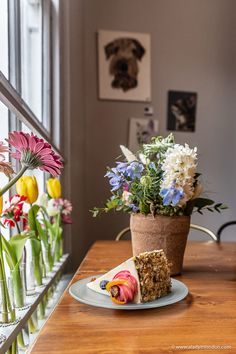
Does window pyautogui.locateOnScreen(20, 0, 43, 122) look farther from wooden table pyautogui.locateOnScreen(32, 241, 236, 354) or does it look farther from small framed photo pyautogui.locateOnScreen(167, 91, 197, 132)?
small framed photo pyautogui.locateOnScreen(167, 91, 197, 132)

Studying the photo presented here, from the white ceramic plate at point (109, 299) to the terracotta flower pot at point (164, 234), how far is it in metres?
0.13

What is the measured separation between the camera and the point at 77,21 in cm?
237

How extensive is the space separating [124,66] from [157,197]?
204 cm

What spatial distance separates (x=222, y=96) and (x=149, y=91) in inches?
24.8

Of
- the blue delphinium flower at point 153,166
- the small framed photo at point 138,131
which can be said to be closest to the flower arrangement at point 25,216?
the blue delphinium flower at point 153,166

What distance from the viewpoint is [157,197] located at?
37.2 inches

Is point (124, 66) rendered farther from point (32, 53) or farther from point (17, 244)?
point (17, 244)

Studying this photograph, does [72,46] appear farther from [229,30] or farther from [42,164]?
[42,164]

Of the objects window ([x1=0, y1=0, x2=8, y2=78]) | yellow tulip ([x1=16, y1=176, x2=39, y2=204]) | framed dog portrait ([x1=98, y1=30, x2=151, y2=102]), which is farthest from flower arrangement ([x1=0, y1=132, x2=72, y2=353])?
framed dog portrait ([x1=98, y1=30, x2=151, y2=102])

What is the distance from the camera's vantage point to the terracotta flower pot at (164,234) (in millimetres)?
956

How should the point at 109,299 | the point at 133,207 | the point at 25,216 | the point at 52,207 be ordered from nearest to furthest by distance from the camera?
the point at 109,299
the point at 133,207
the point at 25,216
the point at 52,207

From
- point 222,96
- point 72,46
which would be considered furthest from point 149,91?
point 72,46

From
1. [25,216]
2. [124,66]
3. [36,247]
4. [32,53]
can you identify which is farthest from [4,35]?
[124,66]

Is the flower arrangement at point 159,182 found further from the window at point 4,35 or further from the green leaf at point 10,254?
the window at point 4,35
